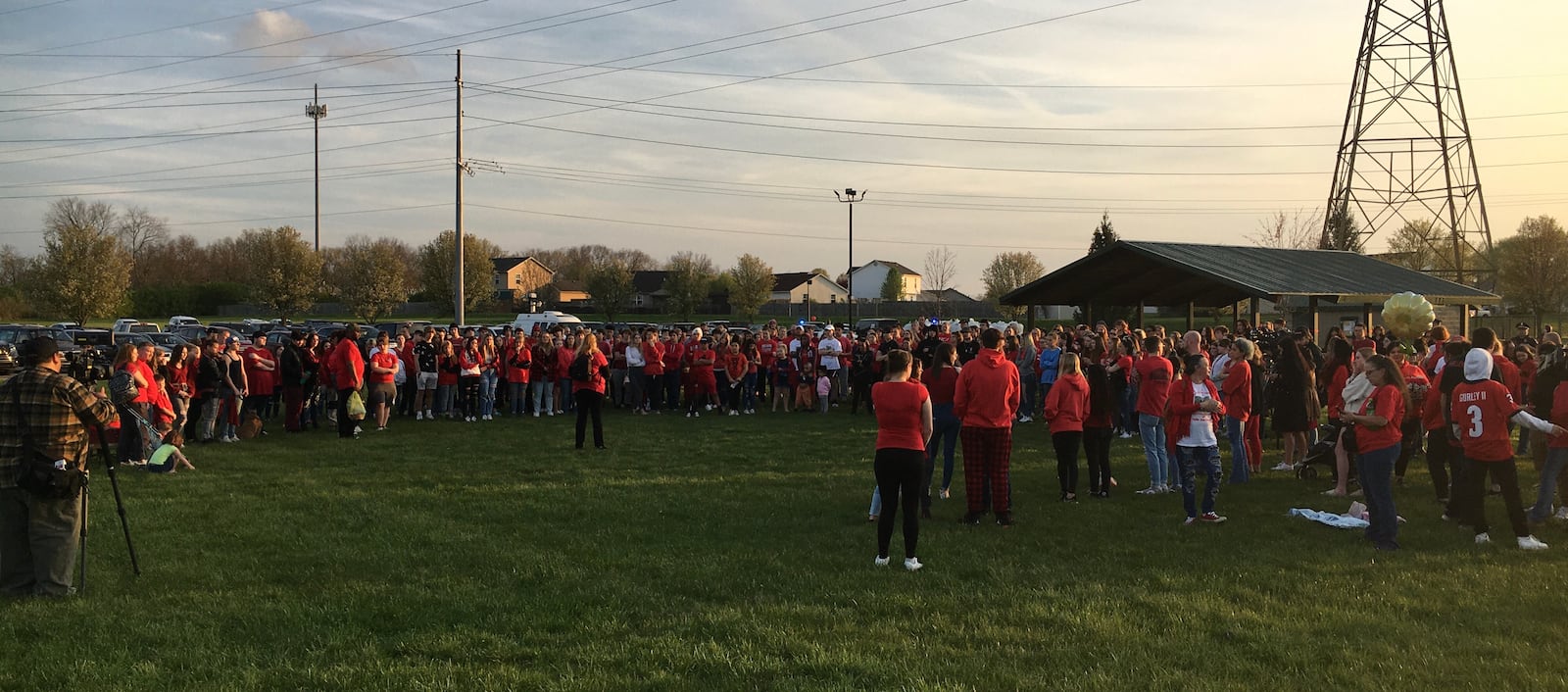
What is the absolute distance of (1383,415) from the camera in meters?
7.80

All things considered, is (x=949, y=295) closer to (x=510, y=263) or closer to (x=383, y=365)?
(x=510, y=263)

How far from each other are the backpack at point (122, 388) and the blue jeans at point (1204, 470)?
38.5ft

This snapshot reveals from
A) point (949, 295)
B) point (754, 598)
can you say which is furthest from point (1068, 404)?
point (949, 295)

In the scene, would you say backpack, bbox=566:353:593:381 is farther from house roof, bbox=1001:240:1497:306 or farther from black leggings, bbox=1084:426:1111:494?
house roof, bbox=1001:240:1497:306

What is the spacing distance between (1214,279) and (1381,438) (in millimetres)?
13746

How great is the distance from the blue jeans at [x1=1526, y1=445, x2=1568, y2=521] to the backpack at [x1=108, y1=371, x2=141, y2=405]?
14.7m

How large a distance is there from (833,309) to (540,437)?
76.3 metres

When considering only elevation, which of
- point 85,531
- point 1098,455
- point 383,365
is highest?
point 383,365

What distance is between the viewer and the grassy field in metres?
5.14

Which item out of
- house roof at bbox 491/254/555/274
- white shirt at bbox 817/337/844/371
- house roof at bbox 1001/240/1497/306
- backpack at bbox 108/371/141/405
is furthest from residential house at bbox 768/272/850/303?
backpack at bbox 108/371/141/405

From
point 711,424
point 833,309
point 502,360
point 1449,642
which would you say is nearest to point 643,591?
point 1449,642

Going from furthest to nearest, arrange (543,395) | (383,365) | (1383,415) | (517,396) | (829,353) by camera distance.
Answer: (829,353), (543,395), (517,396), (383,365), (1383,415)

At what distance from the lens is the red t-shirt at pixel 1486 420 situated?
7.96m

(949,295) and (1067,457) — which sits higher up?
(949,295)
